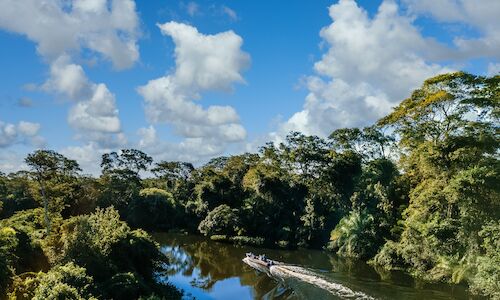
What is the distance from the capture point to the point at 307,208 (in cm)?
5191

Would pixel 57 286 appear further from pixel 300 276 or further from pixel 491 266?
pixel 491 266

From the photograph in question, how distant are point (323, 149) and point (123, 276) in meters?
36.1

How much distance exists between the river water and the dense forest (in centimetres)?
201

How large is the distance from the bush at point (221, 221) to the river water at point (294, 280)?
25.7ft

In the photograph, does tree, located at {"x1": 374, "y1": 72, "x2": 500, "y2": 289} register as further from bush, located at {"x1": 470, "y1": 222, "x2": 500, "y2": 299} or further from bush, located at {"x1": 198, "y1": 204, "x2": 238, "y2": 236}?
bush, located at {"x1": 198, "y1": 204, "x2": 238, "y2": 236}

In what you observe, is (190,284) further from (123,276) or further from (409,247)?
(409,247)

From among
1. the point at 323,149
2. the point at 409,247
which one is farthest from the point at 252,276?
the point at 323,149

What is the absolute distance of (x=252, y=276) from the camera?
34.0 m

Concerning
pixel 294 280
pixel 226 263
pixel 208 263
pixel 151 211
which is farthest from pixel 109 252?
pixel 151 211

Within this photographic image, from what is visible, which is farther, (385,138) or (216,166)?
(216,166)

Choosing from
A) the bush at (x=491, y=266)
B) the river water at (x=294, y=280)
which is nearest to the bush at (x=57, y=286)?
the river water at (x=294, y=280)

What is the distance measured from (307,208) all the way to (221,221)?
10530mm

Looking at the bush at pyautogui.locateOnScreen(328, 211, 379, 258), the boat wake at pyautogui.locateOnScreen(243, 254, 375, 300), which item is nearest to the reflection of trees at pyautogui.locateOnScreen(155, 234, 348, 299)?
the boat wake at pyautogui.locateOnScreen(243, 254, 375, 300)

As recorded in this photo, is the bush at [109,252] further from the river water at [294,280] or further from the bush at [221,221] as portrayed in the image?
the bush at [221,221]
